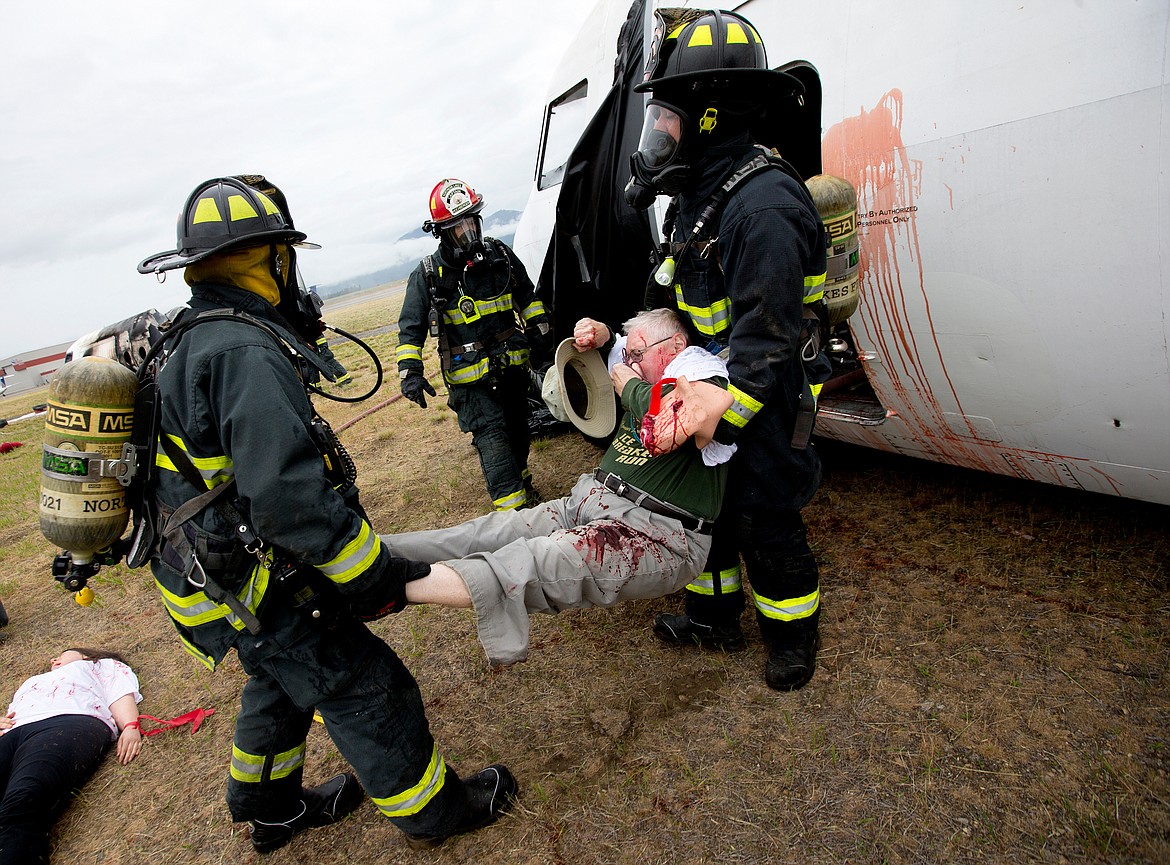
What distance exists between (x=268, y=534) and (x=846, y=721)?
7.20 ft

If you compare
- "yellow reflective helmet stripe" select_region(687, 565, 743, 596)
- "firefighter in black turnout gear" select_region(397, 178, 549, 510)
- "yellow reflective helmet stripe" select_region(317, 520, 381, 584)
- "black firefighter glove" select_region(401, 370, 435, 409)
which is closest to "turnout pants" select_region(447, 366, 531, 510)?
"firefighter in black turnout gear" select_region(397, 178, 549, 510)

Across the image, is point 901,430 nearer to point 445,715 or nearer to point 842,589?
point 842,589

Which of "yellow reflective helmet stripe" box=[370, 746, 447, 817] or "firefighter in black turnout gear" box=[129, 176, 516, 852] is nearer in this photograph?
"firefighter in black turnout gear" box=[129, 176, 516, 852]

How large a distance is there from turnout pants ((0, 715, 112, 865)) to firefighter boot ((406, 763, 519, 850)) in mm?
1747

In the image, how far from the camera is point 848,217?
2.50 m

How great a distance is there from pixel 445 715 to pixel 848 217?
2.89 meters

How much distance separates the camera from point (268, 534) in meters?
1.85

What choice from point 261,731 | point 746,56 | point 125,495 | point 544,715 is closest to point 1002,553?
point 544,715

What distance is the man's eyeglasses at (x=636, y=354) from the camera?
268cm

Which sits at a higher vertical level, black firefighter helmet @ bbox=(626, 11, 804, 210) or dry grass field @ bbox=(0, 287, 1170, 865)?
black firefighter helmet @ bbox=(626, 11, 804, 210)

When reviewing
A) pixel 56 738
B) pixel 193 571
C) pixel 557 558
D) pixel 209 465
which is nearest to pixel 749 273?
pixel 557 558

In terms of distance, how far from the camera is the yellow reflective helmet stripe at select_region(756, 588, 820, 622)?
8.63 feet

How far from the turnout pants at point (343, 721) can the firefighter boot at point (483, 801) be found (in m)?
0.06

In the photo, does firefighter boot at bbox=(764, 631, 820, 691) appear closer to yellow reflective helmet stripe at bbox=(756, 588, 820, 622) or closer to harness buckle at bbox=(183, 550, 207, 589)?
yellow reflective helmet stripe at bbox=(756, 588, 820, 622)
